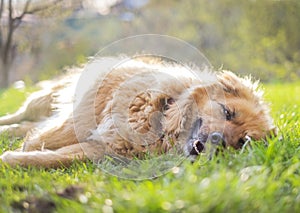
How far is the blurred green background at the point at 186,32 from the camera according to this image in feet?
39.4

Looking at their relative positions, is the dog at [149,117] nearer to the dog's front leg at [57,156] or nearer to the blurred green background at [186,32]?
the dog's front leg at [57,156]

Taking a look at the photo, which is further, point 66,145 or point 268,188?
point 66,145

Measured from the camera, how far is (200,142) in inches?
136

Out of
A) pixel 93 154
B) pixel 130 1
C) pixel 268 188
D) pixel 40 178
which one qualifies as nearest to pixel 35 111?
pixel 93 154

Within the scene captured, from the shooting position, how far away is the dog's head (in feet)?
11.5

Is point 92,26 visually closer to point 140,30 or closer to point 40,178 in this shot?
point 140,30

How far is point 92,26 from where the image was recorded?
15914 mm

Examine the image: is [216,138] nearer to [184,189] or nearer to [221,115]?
[221,115]

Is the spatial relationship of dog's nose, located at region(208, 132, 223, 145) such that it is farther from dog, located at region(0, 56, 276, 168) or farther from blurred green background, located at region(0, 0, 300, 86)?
blurred green background, located at region(0, 0, 300, 86)

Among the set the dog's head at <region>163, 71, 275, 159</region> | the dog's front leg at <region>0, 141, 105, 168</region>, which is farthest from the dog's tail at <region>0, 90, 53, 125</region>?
the dog's head at <region>163, 71, 275, 159</region>

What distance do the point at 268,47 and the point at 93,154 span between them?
15.2m

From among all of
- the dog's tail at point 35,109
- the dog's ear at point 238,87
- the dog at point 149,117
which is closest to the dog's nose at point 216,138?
the dog at point 149,117

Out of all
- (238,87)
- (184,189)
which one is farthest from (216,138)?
(184,189)

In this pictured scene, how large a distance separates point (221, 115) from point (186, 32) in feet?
60.2
